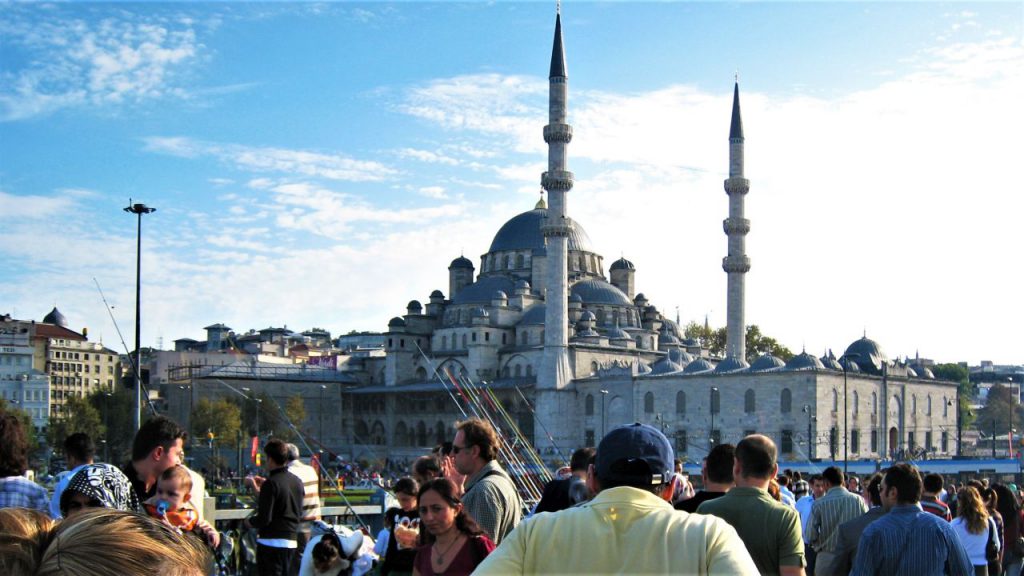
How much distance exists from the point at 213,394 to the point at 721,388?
27.4 m

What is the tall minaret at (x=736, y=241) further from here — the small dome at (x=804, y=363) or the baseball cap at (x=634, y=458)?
the baseball cap at (x=634, y=458)

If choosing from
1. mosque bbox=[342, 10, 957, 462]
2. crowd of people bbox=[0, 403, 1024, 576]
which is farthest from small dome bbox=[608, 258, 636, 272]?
crowd of people bbox=[0, 403, 1024, 576]

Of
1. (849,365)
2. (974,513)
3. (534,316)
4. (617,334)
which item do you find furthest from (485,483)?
(534,316)

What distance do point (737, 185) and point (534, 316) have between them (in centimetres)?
1677

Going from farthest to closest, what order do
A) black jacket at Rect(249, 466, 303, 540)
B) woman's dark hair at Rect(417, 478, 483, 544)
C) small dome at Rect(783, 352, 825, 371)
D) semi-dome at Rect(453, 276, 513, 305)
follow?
semi-dome at Rect(453, 276, 513, 305) → small dome at Rect(783, 352, 825, 371) → black jacket at Rect(249, 466, 303, 540) → woman's dark hair at Rect(417, 478, 483, 544)

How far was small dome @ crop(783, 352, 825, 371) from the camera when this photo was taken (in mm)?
50312

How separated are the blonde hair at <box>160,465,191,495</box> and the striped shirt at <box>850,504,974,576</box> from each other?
320 cm

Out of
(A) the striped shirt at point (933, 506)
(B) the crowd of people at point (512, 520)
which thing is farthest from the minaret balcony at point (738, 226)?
(A) the striped shirt at point (933, 506)

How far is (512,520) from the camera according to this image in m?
5.65

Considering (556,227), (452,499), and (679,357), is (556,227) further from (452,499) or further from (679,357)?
(452,499)

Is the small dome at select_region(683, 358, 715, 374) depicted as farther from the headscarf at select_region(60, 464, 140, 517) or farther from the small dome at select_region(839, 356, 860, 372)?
the headscarf at select_region(60, 464, 140, 517)

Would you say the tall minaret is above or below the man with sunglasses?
above

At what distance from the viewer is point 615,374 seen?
56.8 metres

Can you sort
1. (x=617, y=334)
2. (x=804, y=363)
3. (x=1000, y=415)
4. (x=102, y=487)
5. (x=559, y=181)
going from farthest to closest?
1. (x=1000, y=415)
2. (x=617, y=334)
3. (x=559, y=181)
4. (x=804, y=363)
5. (x=102, y=487)
